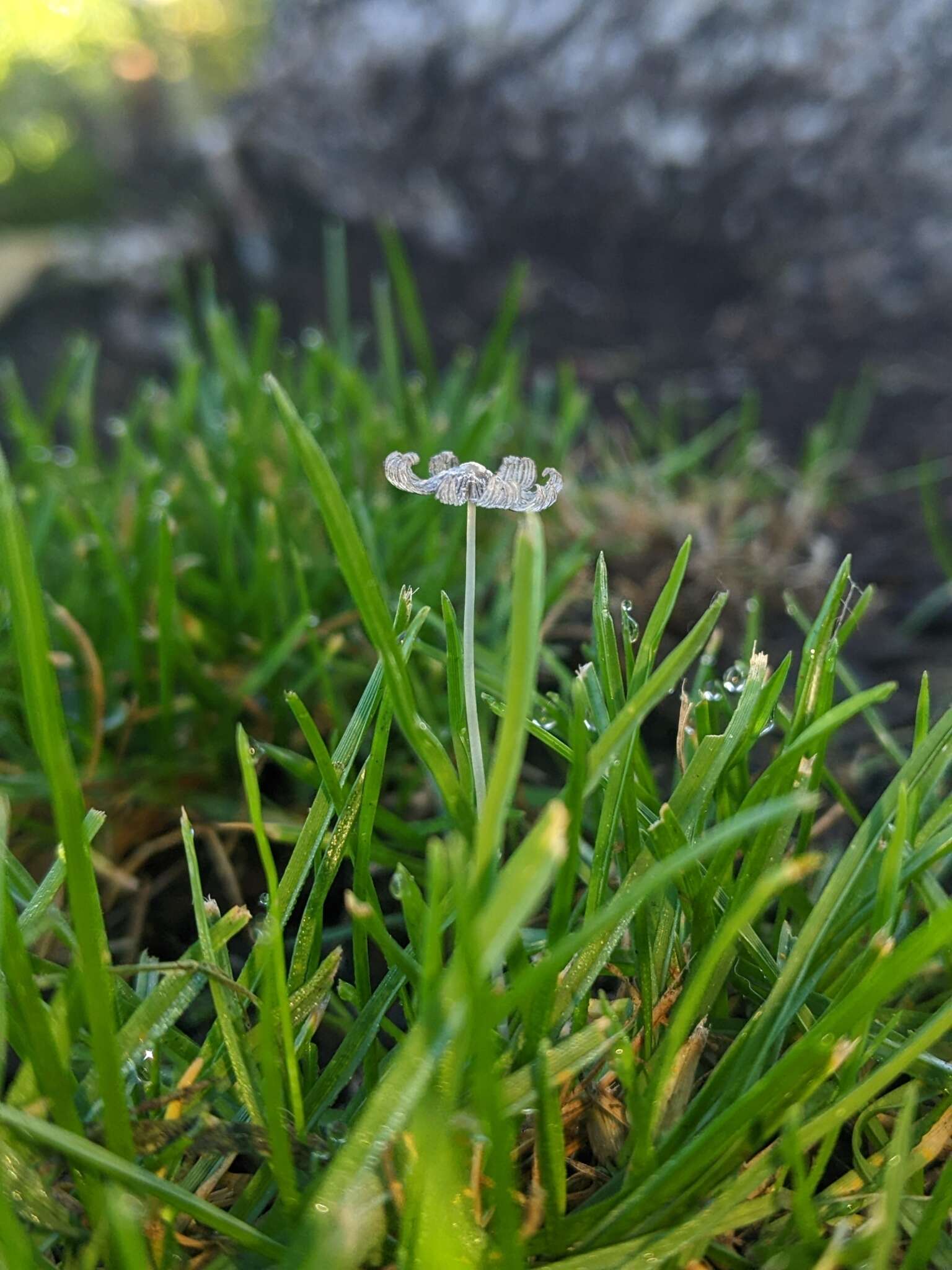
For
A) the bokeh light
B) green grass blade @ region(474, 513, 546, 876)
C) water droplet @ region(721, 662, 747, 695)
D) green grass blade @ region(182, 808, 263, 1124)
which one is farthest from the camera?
the bokeh light

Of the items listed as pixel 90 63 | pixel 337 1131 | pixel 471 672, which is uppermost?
pixel 90 63

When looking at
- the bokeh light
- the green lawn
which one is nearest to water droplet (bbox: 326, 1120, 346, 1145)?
the green lawn

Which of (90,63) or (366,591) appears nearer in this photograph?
(366,591)

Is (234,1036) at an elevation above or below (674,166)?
below

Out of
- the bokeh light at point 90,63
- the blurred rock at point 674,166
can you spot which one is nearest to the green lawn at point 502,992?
the blurred rock at point 674,166

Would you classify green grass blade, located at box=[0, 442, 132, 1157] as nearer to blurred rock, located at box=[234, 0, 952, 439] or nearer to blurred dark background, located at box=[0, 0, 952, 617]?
blurred dark background, located at box=[0, 0, 952, 617]

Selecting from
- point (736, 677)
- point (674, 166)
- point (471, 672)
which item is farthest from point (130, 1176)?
point (674, 166)

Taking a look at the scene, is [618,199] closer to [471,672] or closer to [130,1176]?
[471,672]

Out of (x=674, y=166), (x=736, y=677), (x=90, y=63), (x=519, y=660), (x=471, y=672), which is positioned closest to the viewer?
(x=519, y=660)
